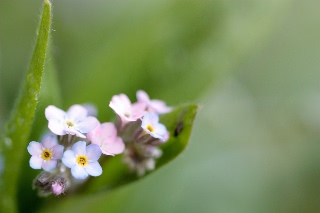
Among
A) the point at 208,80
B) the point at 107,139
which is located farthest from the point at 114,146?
the point at 208,80

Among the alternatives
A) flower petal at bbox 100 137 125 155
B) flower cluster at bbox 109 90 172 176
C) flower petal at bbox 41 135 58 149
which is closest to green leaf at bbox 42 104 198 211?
flower cluster at bbox 109 90 172 176

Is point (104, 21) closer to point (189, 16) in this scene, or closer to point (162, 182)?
point (189, 16)

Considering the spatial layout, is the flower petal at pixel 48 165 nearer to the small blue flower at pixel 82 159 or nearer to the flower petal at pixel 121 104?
the small blue flower at pixel 82 159

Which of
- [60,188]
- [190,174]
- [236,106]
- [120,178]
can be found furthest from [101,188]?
[236,106]

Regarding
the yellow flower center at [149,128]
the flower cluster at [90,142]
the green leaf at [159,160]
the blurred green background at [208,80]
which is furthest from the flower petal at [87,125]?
the blurred green background at [208,80]

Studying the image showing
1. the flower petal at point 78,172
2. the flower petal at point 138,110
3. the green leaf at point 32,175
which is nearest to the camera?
the flower petal at point 78,172

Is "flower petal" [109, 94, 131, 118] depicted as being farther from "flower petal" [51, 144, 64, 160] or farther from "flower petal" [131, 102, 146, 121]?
"flower petal" [51, 144, 64, 160]
